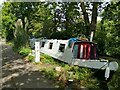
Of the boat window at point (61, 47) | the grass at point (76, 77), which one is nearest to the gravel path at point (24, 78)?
the grass at point (76, 77)

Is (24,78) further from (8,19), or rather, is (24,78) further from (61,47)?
(8,19)

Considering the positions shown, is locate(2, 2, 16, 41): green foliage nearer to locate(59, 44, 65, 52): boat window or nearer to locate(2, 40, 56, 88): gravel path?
locate(59, 44, 65, 52): boat window

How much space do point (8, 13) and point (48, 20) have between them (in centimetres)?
1654

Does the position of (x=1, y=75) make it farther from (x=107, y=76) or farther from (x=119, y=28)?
(x=119, y=28)

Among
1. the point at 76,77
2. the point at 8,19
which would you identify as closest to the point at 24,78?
the point at 76,77

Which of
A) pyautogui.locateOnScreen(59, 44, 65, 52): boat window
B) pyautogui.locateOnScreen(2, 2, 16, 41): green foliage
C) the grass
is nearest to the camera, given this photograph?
the grass

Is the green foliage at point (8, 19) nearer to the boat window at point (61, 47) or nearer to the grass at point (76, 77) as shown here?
the boat window at point (61, 47)

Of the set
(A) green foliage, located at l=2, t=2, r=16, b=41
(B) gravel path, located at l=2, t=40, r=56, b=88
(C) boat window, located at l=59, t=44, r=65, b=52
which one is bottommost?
(B) gravel path, located at l=2, t=40, r=56, b=88

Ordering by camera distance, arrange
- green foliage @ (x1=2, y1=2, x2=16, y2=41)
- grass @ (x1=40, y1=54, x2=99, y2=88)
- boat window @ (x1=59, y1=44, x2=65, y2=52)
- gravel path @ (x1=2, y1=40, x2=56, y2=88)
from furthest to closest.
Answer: green foliage @ (x1=2, y1=2, x2=16, y2=41) < boat window @ (x1=59, y1=44, x2=65, y2=52) < grass @ (x1=40, y1=54, x2=99, y2=88) < gravel path @ (x1=2, y1=40, x2=56, y2=88)

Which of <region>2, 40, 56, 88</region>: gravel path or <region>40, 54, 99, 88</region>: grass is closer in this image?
<region>2, 40, 56, 88</region>: gravel path

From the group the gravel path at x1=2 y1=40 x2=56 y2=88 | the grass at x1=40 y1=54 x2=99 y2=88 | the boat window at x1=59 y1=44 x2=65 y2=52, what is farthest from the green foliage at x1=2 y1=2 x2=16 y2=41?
the grass at x1=40 y1=54 x2=99 y2=88

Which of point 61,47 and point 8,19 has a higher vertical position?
point 8,19

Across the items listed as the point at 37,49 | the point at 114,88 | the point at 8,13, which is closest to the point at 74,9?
the point at 37,49

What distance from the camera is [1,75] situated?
507 inches
